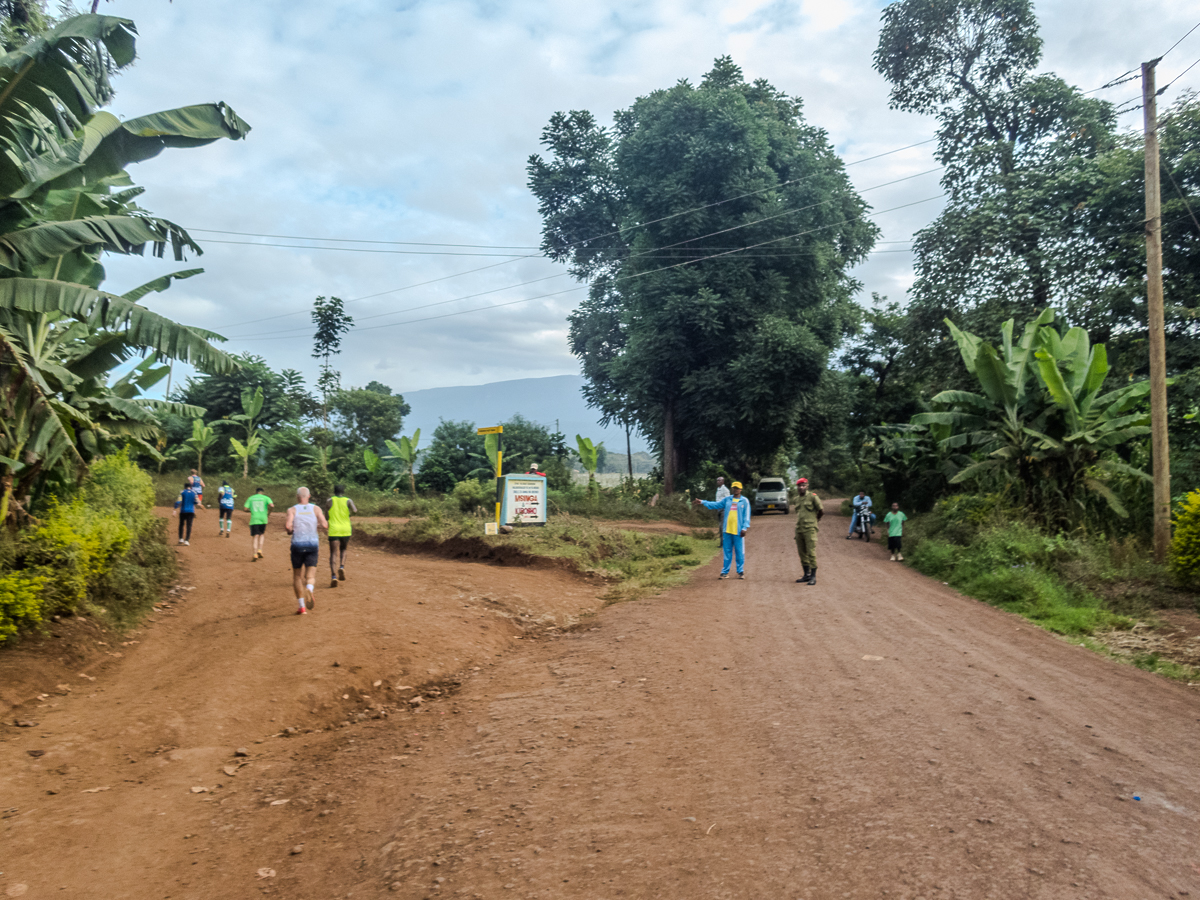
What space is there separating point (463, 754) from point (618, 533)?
14.8 m

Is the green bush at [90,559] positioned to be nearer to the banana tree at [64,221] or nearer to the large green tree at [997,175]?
the banana tree at [64,221]

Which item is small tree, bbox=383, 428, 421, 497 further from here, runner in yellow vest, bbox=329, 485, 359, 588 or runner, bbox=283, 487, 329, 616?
runner, bbox=283, 487, 329, 616

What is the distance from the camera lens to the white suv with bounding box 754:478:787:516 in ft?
121

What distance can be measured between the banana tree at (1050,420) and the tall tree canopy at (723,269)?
12.5 meters

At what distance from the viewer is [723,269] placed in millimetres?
32250

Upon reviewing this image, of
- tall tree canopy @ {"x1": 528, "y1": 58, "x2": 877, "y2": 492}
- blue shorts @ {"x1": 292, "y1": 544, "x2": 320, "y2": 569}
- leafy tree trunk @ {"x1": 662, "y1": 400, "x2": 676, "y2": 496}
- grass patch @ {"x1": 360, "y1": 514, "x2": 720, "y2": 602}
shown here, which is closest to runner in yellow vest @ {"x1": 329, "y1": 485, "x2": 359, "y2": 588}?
blue shorts @ {"x1": 292, "y1": 544, "x2": 320, "y2": 569}

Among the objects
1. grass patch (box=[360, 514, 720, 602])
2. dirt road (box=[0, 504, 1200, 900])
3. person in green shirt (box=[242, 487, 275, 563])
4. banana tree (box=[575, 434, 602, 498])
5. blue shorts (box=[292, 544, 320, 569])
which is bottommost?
dirt road (box=[0, 504, 1200, 900])

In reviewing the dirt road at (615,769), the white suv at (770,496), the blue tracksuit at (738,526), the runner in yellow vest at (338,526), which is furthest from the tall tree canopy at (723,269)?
the dirt road at (615,769)

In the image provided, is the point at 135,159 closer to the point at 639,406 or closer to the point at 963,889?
the point at 963,889

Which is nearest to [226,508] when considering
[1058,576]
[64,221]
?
[64,221]

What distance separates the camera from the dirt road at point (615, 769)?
387 centimetres

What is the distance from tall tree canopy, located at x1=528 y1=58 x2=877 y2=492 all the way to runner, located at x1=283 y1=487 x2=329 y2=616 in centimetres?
2230

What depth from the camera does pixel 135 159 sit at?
10055 mm

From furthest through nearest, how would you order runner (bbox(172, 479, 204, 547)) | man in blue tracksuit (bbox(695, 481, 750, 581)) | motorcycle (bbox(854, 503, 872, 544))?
1. motorcycle (bbox(854, 503, 872, 544))
2. runner (bbox(172, 479, 204, 547))
3. man in blue tracksuit (bbox(695, 481, 750, 581))
